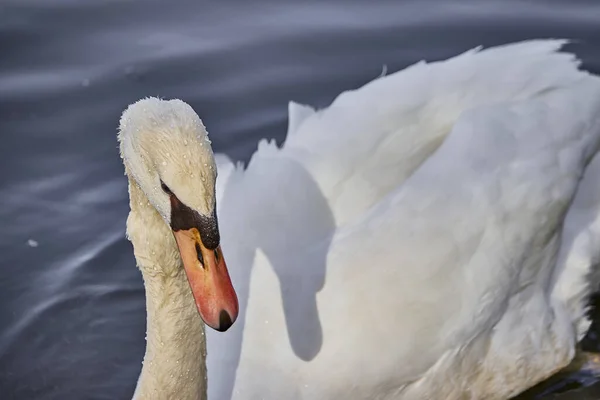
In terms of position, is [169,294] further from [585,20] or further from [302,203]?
[585,20]

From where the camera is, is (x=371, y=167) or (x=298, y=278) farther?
(x=371, y=167)

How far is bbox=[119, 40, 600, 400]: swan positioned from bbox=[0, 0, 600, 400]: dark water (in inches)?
27.9

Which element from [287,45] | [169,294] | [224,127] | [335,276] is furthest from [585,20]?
[169,294]

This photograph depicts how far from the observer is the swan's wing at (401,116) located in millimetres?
4930

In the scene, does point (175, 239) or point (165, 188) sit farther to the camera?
point (175, 239)

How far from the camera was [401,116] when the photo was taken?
201 inches

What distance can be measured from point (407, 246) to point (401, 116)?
2.35 feet

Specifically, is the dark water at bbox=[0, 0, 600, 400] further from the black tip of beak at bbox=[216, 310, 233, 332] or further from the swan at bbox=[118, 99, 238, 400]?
the black tip of beak at bbox=[216, 310, 233, 332]

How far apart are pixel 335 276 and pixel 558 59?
1.67 metres

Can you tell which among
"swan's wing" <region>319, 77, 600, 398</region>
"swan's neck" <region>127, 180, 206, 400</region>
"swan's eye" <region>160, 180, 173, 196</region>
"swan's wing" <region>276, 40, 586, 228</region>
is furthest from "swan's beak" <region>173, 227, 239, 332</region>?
"swan's wing" <region>276, 40, 586, 228</region>

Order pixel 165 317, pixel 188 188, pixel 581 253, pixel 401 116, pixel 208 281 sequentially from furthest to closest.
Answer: pixel 581 253 → pixel 401 116 → pixel 165 317 → pixel 208 281 → pixel 188 188

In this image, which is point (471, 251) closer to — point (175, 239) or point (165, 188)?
point (175, 239)

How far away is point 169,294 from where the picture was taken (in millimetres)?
4004

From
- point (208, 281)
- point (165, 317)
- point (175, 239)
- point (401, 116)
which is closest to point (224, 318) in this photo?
point (208, 281)
